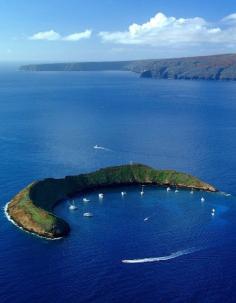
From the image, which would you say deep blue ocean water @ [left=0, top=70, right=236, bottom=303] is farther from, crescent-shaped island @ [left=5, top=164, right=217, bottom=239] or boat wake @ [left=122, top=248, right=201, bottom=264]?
crescent-shaped island @ [left=5, top=164, right=217, bottom=239]

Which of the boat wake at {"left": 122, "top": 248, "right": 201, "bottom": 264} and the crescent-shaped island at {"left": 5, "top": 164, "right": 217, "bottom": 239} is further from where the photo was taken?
the crescent-shaped island at {"left": 5, "top": 164, "right": 217, "bottom": 239}

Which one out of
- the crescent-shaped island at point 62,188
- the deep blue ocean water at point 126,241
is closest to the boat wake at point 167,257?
the deep blue ocean water at point 126,241

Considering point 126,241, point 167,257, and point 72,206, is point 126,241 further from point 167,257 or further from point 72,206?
point 72,206

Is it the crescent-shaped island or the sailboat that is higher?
the crescent-shaped island

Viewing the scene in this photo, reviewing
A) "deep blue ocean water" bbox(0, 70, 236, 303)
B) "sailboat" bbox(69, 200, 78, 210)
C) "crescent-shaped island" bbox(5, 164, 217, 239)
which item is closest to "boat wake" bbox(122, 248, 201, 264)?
"deep blue ocean water" bbox(0, 70, 236, 303)

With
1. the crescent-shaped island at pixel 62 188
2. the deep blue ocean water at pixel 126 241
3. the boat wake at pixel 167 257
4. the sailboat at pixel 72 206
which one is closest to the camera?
the deep blue ocean water at pixel 126 241

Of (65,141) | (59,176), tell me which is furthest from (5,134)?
(59,176)

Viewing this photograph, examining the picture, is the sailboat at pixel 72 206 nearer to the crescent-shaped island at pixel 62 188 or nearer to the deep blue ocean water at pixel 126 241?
the deep blue ocean water at pixel 126 241

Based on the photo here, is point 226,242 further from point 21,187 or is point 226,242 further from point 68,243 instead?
point 21,187
